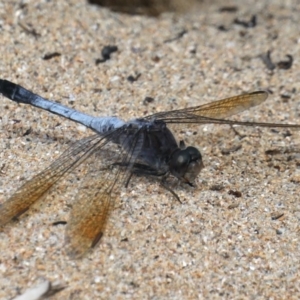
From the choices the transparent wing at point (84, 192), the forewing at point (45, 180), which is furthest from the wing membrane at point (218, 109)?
the forewing at point (45, 180)

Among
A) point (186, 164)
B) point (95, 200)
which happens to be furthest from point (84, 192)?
point (186, 164)

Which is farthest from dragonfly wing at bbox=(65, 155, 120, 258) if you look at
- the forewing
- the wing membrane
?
the wing membrane

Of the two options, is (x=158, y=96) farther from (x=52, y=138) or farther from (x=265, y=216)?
(x=265, y=216)

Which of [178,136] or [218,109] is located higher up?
[218,109]

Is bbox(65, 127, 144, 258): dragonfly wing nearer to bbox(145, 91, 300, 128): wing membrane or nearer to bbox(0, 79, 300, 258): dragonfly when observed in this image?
bbox(0, 79, 300, 258): dragonfly

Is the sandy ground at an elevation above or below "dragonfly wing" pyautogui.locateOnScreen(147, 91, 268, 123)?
below

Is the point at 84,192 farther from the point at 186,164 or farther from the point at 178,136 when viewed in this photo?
the point at 178,136

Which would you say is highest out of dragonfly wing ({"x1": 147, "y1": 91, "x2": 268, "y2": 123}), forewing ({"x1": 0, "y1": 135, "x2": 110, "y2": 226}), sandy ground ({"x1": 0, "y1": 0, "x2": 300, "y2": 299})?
forewing ({"x1": 0, "y1": 135, "x2": 110, "y2": 226})
